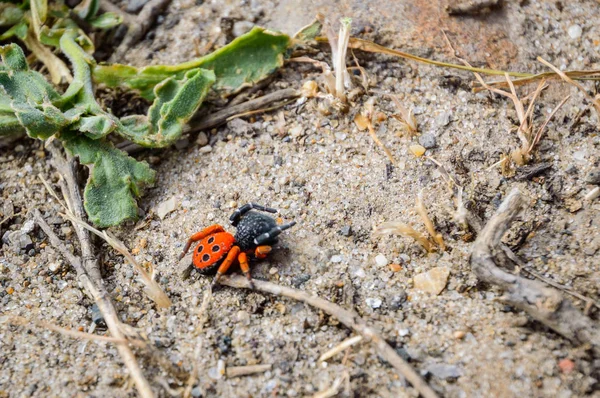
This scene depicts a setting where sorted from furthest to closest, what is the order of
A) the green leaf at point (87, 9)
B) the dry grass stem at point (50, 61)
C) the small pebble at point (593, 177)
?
the green leaf at point (87, 9) < the dry grass stem at point (50, 61) < the small pebble at point (593, 177)

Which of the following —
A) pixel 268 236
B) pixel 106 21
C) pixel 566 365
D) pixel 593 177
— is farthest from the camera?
pixel 106 21

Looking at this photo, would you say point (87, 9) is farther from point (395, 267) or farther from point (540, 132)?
point (540, 132)

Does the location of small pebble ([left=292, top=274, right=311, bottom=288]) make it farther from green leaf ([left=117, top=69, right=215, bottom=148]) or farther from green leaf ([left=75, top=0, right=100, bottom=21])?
green leaf ([left=75, top=0, right=100, bottom=21])

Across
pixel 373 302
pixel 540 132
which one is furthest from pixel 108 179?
pixel 540 132

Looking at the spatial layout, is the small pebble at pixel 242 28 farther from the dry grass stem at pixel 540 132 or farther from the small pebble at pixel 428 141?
the dry grass stem at pixel 540 132

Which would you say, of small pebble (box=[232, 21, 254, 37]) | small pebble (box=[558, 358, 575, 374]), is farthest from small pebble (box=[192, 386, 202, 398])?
small pebble (box=[232, 21, 254, 37])

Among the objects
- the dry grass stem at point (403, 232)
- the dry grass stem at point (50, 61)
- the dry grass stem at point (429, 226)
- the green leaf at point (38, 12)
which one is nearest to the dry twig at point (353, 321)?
the dry grass stem at point (403, 232)
